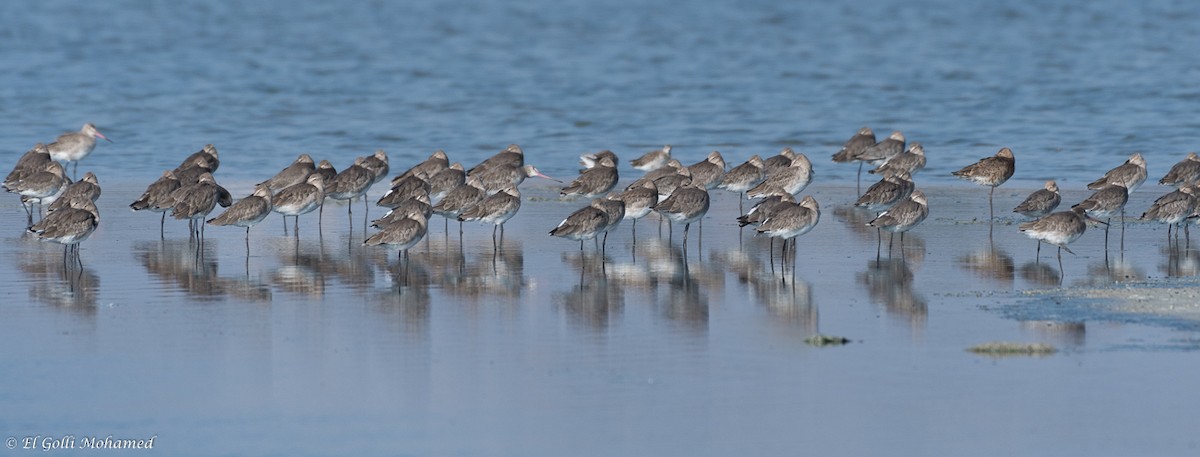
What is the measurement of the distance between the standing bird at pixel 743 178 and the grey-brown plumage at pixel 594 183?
4.36ft

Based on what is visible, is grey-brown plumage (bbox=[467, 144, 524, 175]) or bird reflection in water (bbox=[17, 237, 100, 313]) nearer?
bird reflection in water (bbox=[17, 237, 100, 313])

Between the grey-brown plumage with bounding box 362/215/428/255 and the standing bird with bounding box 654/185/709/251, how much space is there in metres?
2.59

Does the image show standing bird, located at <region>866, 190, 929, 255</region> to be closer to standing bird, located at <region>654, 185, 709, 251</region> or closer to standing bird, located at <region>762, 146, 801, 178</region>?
standing bird, located at <region>654, 185, 709, 251</region>

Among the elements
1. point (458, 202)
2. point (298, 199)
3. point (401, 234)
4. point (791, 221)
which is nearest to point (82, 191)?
point (298, 199)

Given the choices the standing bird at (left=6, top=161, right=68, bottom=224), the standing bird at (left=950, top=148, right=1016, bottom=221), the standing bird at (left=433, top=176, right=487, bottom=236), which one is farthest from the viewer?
the standing bird at (left=950, top=148, right=1016, bottom=221)

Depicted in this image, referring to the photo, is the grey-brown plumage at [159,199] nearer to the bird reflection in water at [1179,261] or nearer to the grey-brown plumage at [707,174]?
the grey-brown plumage at [707,174]

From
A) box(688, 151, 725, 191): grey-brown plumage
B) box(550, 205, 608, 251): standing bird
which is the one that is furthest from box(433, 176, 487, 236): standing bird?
box(688, 151, 725, 191): grey-brown plumage

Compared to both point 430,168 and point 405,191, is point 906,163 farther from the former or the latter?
point 405,191

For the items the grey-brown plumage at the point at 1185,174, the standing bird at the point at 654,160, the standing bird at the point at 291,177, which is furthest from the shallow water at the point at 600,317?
the standing bird at the point at 654,160

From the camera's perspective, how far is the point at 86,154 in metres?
24.4

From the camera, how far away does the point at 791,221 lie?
51.2ft

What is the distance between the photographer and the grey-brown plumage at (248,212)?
16.7m

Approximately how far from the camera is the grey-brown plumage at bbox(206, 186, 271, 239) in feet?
54.9

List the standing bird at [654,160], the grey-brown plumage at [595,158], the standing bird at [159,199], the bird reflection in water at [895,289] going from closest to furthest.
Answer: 1. the bird reflection in water at [895,289]
2. the standing bird at [159,199]
3. the grey-brown plumage at [595,158]
4. the standing bird at [654,160]
